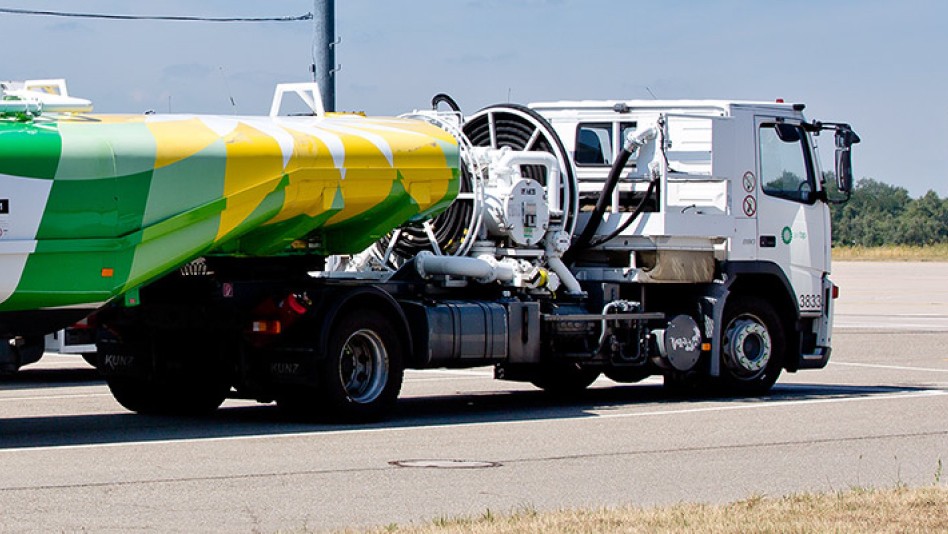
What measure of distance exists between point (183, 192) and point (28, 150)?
1.39 m

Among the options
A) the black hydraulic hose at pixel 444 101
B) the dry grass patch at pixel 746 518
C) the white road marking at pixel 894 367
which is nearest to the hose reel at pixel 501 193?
the black hydraulic hose at pixel 444 101

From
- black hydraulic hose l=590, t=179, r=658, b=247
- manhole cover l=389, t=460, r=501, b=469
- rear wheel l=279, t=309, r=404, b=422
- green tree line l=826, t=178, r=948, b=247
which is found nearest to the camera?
manhole cover l=389, t=460, r=501, b=469

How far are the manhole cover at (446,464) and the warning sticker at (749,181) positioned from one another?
284 inches

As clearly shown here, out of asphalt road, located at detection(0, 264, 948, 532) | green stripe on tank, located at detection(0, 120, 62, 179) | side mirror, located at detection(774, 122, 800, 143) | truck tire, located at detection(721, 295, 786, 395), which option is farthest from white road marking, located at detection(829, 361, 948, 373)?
green stripe on tank, located at detection(0, 120, 62, 179)

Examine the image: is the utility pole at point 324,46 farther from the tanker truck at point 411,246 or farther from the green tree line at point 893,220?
the green tree line at point 893,220

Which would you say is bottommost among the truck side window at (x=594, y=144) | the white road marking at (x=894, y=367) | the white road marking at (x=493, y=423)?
the white road marking at (x=894, y=367)

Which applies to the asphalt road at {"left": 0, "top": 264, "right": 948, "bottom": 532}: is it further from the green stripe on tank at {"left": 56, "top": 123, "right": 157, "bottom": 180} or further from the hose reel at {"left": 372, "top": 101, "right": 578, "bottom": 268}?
the green stripe on tank at {"left": 56, "top": 123, "right": 157, "bottom": 180}

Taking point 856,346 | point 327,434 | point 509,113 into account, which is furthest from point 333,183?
point 856,346

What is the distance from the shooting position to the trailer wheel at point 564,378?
60.7ft

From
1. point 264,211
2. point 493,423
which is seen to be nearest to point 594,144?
point 493,423

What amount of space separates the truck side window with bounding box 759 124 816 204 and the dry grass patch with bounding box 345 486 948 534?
8807mm

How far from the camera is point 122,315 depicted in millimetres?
14922

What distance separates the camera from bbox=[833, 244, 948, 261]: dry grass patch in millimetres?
92938

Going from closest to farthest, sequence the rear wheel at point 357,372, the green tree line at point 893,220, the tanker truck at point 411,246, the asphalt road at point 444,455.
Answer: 1. the asphalt road at point 444,455
2. the tanker truck at point 411,246
3. the rear wheel at point 357,372
4. the green tree line at point 893,220
